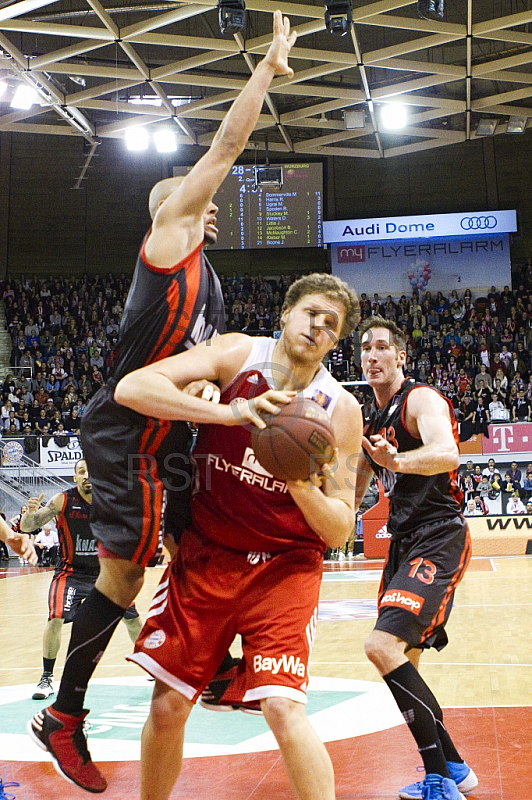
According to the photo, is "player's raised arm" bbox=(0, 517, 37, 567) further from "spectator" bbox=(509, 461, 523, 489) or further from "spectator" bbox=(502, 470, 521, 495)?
"spectator" bbox=(509, 461, 523, 489)

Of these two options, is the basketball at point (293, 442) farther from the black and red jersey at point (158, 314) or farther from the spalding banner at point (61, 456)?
the spalding banner at point (61, 456)

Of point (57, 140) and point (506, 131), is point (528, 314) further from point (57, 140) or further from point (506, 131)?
point (57, 140)

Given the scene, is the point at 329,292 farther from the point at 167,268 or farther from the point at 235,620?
the point at 235,620

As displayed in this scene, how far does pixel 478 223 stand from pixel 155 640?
89.3 ft

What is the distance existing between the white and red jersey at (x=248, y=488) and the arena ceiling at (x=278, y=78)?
15.5m

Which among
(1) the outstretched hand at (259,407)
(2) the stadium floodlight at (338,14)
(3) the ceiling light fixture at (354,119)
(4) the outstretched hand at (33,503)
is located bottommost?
(4) the outstretched hand at (33,503)

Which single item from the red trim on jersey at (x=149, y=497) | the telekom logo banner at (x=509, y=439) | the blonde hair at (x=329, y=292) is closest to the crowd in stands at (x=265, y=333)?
the telekom logo banner at (x=509, y=439)

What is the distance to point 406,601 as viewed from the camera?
3994 mm

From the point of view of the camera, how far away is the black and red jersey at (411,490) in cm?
434

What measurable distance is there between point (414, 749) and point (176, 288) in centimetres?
299

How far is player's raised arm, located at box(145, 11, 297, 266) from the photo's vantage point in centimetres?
321

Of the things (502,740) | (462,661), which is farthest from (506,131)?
(502,740)

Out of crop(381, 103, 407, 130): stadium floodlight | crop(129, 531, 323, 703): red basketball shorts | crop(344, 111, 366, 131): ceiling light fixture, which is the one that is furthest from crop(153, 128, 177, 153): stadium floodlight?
crop(129, 531, 323, 703): red basketball shorts

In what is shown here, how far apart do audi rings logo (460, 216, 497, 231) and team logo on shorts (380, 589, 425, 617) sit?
25.8 metres
